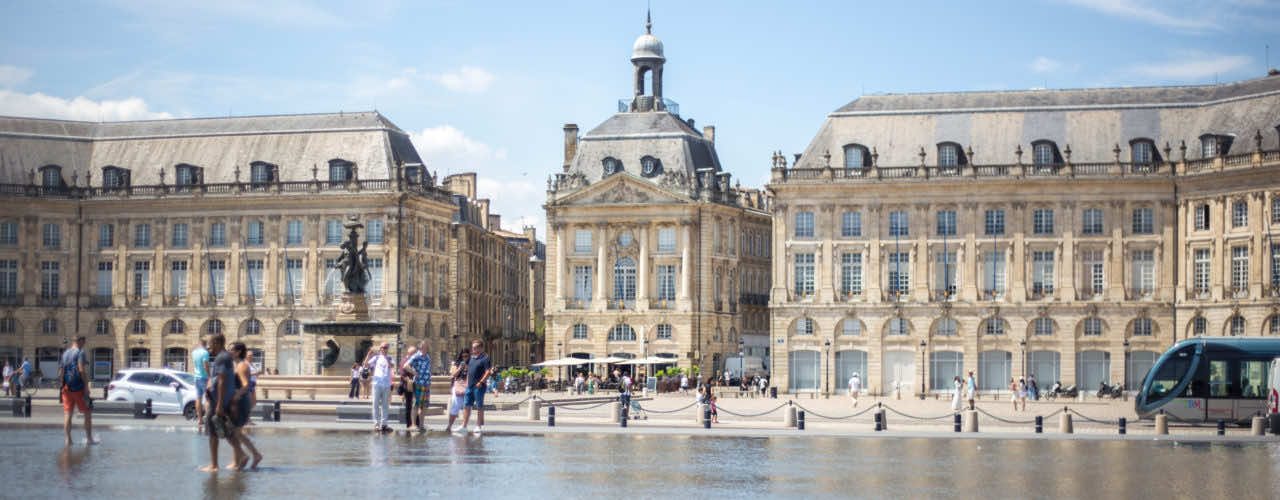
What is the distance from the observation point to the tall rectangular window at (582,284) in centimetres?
9075

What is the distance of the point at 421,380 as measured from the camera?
32281 millimetres

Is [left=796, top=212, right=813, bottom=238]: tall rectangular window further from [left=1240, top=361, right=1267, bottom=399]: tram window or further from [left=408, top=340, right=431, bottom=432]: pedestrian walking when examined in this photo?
[left=408, top=340, right=431, bottom=432]: pedestrian walking

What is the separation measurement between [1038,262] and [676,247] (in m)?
19.4

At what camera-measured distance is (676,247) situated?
89438mm

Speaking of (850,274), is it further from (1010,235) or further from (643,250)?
(643,250)

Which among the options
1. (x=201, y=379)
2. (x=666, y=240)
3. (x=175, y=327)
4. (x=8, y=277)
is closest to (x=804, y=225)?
(x=666, y=240)

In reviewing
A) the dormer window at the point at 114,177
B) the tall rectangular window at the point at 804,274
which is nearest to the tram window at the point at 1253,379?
the tall rectangular window at the point at 804,274

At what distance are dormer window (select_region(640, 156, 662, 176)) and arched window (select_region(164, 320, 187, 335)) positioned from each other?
25.7 metres

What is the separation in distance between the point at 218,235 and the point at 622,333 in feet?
72.1

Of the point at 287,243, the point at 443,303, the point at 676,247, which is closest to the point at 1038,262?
the point at 676,247

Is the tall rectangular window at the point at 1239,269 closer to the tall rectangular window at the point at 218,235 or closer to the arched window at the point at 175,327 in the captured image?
the tall rectangular window at the point at 218,235

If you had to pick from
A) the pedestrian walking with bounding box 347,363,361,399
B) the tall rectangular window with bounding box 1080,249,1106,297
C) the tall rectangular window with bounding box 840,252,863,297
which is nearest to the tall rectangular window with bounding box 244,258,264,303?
the tall rectangular window with bounding box 840,252,863,297

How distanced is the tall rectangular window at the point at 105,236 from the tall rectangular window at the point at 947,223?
4370 centimetres

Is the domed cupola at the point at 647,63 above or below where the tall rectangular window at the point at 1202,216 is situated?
above
